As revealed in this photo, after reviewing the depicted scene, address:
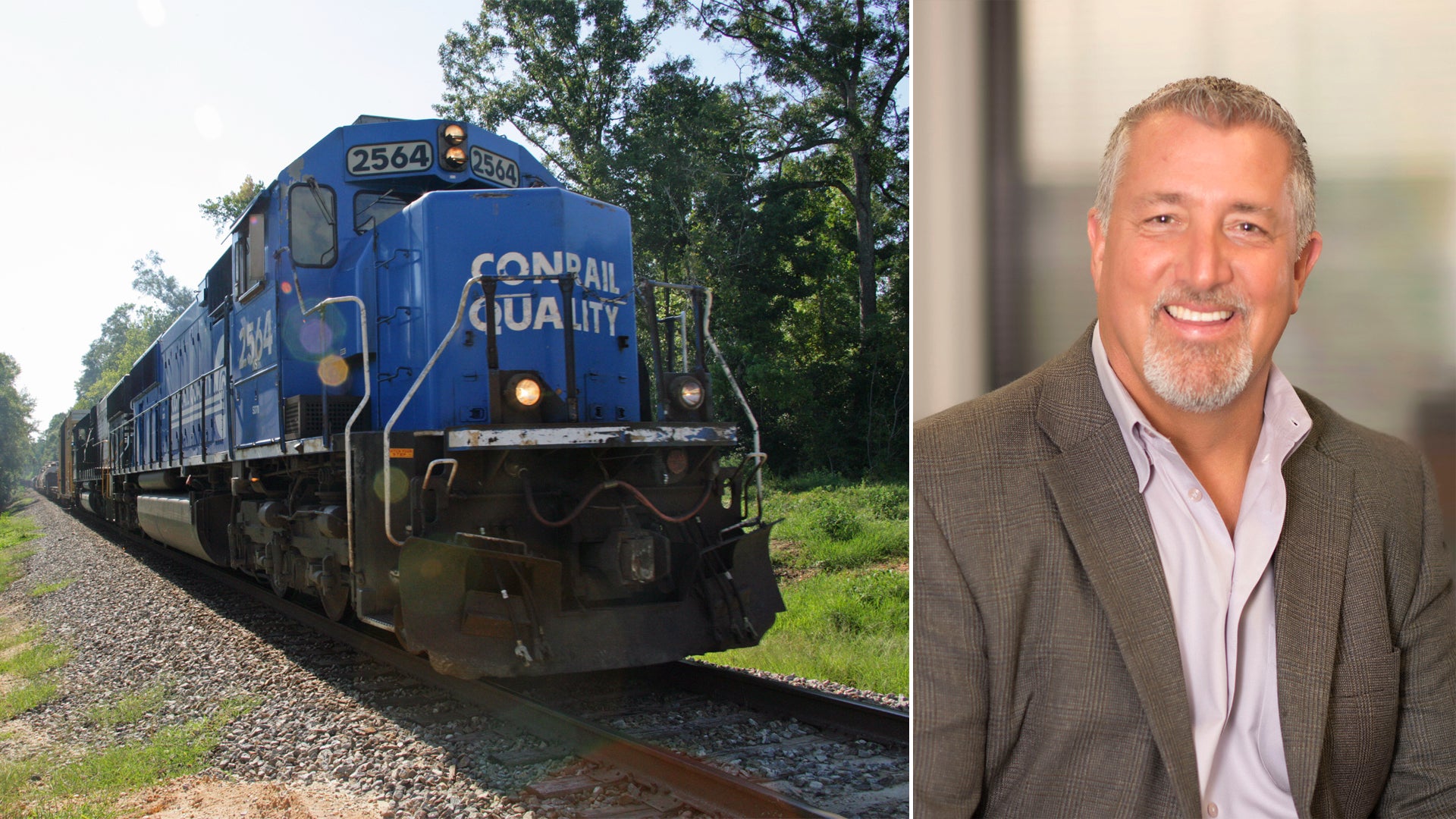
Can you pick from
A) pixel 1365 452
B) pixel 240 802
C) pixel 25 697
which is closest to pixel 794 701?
pixel 240 802

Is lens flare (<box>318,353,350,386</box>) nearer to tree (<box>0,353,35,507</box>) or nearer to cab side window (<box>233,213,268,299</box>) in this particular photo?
cab side window (<box>233,213,268,299</box>)

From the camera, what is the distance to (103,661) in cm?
539

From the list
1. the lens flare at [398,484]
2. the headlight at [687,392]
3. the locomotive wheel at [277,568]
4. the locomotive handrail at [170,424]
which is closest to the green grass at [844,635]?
the headlight at [687,392]

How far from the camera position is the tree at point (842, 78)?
4.07m

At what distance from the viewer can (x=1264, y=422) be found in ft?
5.44

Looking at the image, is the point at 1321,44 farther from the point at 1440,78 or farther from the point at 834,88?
the point at 834,88

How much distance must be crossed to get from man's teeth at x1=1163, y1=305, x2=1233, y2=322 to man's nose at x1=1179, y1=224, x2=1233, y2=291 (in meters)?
0.04

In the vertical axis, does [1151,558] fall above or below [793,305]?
below

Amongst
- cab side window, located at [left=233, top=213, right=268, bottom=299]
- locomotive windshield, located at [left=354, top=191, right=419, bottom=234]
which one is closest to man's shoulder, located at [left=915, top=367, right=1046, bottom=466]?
locomotive windshield, located at [left=354, top=191, right=419, bottom=234]

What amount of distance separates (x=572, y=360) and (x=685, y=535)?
1.11 m

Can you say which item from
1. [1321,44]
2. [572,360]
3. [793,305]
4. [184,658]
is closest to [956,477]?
[1321,44]

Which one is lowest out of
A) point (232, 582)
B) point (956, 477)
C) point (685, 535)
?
point (232, 582)

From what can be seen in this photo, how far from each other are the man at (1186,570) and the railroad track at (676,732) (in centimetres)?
156

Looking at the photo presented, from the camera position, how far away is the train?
4.26m
